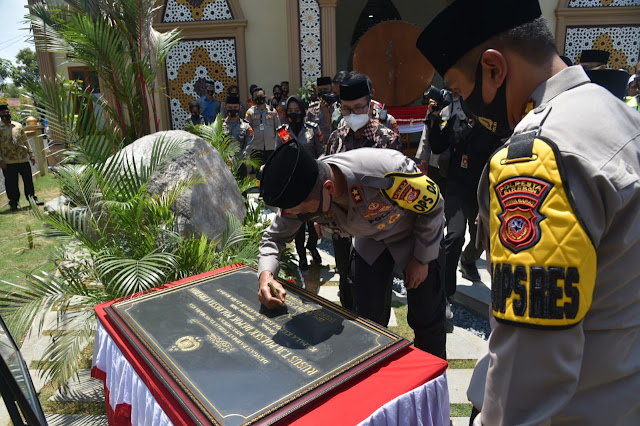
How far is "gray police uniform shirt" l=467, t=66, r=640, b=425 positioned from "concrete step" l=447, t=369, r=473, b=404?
1841 millimetres

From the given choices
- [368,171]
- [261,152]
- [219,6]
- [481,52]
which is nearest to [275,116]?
[261,152]

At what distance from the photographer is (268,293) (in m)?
1.96

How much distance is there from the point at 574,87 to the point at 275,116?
23.2 ft

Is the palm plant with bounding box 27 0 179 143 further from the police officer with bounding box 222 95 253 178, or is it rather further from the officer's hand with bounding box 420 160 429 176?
the officer's hand with bounding box 420 160 429 176

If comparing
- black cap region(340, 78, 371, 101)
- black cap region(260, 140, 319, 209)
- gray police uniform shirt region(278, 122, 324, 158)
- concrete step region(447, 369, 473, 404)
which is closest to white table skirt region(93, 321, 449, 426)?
black cap region(260, 140, 319, 209)

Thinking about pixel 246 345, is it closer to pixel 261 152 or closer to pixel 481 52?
pixel 481 52

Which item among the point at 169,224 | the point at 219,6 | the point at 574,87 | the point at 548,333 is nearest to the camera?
the point at 548,333

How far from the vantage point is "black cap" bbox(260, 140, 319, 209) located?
1.72m

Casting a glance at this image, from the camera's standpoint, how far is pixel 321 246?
5.63 m

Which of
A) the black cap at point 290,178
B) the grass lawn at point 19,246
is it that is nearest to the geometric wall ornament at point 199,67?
the grass lawn at point 19,246

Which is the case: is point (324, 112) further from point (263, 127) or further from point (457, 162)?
point (457, 162)

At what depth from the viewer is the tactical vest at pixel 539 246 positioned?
74 cm

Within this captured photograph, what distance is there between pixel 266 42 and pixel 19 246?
6.48 metres

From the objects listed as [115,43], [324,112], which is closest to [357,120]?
[324,112]
